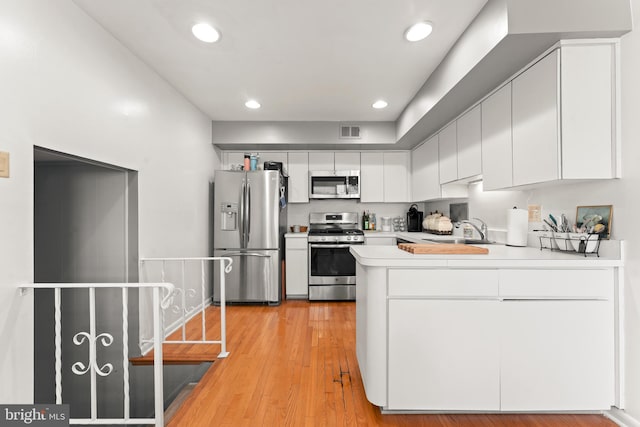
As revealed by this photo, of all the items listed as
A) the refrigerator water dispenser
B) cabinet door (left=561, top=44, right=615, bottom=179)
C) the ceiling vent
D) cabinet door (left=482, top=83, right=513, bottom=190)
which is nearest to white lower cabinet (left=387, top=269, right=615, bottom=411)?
cabinet door (left=561, top=44, right=615, bottom=179)

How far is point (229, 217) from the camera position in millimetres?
4125

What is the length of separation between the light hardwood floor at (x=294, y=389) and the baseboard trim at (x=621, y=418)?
4 centimetres

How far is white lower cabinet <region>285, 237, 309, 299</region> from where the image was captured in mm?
4414

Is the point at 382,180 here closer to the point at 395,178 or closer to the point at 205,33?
the point at 395,178

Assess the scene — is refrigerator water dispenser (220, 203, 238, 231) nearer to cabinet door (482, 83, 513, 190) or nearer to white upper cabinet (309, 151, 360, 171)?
white upper cabinet (309, 151, 360, 171)

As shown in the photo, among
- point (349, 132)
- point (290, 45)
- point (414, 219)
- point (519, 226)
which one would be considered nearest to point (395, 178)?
point (414, 219)

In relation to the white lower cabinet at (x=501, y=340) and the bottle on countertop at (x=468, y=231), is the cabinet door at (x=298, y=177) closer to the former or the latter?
the bottle on countertop at (x=468, y=231)

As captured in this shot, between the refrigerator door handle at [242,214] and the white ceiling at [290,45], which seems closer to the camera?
the white ceiling at [290,45]

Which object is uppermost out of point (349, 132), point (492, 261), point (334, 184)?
point (349, 132)

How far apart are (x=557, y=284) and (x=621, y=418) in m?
0.76

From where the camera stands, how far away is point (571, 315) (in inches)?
68.8

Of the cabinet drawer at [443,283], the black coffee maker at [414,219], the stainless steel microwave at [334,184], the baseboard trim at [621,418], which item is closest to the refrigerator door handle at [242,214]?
the stainless steel microwave at [334,184]

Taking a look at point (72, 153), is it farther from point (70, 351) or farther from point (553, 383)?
point (553, 383)

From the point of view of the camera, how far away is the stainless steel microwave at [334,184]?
15.5ft
